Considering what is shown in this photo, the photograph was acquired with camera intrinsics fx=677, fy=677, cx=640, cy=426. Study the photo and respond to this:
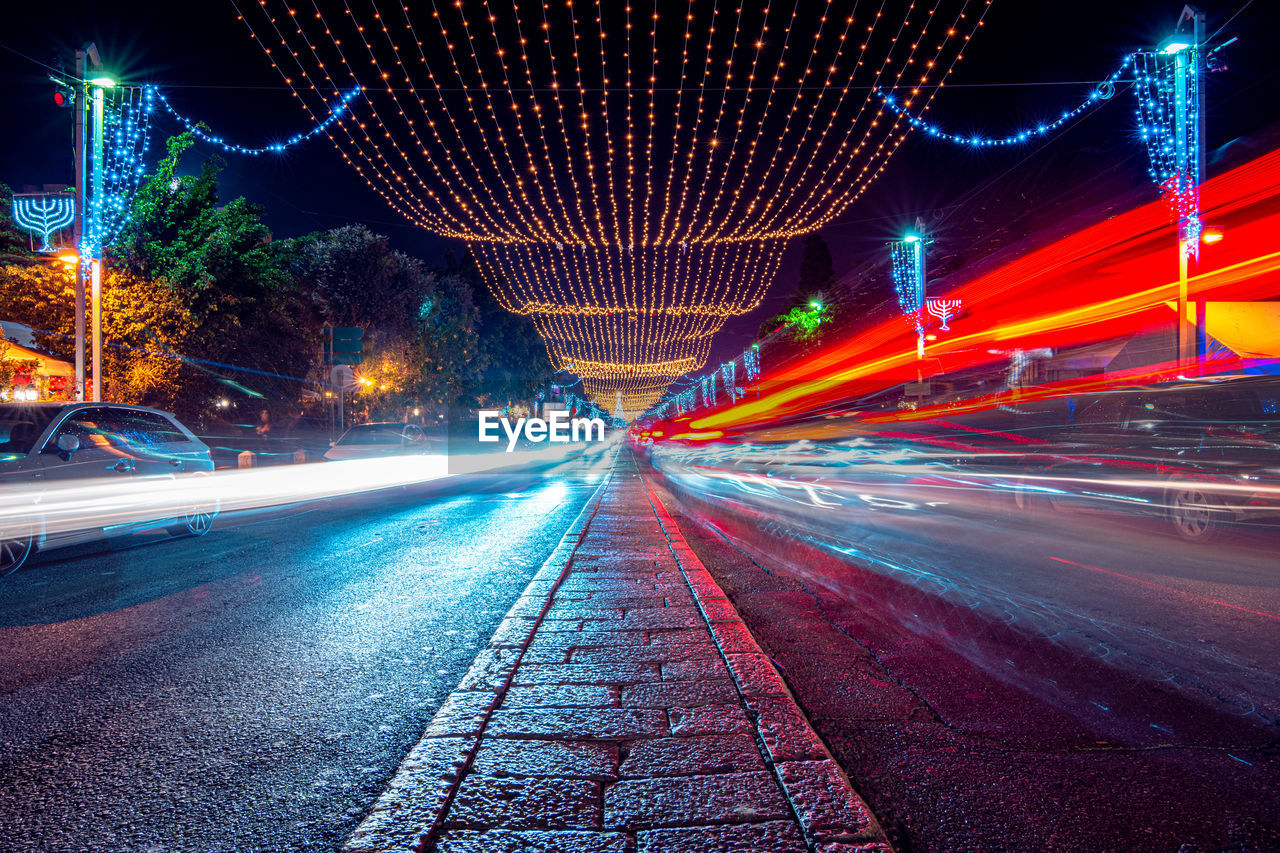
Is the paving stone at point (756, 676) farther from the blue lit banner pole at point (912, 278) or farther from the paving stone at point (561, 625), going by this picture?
the blue lit banner pole at point (912, 278)

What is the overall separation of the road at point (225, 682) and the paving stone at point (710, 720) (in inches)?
42.6

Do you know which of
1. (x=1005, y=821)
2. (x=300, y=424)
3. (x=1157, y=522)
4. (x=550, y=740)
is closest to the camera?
(x=1005, y=821)

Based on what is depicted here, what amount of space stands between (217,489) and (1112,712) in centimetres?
990

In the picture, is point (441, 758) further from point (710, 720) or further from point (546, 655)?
point (546, 655)

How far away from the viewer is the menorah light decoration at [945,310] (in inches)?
1011

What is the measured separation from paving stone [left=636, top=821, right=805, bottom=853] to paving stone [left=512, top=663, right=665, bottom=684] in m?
1.32

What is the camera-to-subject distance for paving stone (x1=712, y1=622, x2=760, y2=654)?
3711 mm

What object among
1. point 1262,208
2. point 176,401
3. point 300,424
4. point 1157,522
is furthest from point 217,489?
point 300,424

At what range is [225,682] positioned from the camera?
3.39 metres

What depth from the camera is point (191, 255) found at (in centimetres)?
2072

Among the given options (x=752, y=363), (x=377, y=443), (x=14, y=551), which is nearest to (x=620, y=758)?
(x=14, y=551)

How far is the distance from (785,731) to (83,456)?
25.3ft

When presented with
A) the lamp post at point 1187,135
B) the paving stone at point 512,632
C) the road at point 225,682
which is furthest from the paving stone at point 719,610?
the lamp post at point 1187,135

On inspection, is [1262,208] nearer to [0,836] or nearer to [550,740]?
[550,740]
